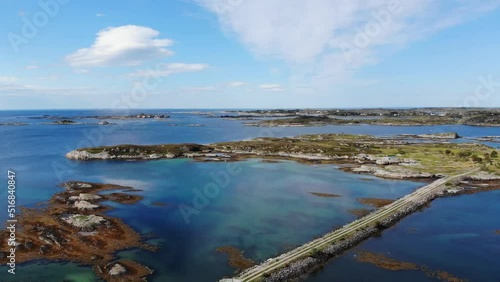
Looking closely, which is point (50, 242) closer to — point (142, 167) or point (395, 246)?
point (395, 246)

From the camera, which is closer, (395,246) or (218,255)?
(218,255)

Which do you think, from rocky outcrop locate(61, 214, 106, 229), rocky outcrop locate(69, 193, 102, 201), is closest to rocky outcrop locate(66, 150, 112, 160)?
rocky outcrop locate(69, 193, 102, 201)

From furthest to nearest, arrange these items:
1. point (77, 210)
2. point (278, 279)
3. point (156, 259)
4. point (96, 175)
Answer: point (96, 175) < point (77, 210) < point (156, 259) < point (278, 279)

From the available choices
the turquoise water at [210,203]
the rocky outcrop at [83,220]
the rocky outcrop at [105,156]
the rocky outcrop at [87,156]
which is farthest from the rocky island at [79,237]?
the rocky outcrop at [87,156]

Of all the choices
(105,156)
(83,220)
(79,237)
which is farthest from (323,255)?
(105,156)

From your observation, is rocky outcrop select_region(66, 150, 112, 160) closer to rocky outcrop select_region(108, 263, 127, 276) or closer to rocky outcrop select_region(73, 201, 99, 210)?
rocky outcrop select_region(73, 201, 99, 210)

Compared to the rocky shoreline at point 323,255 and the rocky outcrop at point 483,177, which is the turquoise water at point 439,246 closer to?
the rocky shoreline at point 323,255

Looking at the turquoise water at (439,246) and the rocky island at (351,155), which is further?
the rocky island at (351,155)

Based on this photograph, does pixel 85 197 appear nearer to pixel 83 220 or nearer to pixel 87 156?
pixel 83 220

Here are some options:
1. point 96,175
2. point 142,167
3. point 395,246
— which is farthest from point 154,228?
point 142,167
